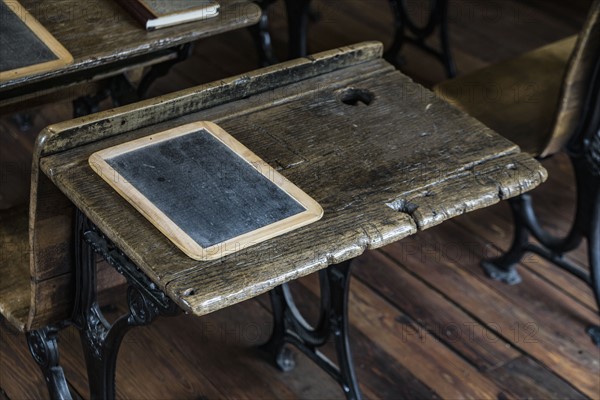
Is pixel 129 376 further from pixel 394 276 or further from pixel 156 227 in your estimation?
pixel 156 227

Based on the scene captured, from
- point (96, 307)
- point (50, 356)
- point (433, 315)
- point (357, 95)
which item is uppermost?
point (357, 95)

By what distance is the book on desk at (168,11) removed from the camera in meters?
1.90

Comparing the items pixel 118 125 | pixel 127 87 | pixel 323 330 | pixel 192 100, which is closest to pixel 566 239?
pixel 323 330

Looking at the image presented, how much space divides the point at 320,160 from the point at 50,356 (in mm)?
646

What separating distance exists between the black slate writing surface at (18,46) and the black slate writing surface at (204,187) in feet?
1.38

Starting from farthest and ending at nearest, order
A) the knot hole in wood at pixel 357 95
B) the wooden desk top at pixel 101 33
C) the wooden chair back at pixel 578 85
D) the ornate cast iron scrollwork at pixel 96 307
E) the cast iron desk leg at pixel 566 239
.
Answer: the cast iron desk leg at pixel 566 239, the wooden chair back at pixel 578 85, the wooden desk top at pixel 101 33, the knot hole in wood at pixel 357 95, the ornate cast iron scrollwork at pixel 96 307

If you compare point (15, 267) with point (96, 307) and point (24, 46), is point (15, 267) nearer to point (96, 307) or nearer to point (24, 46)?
point (96, 307)

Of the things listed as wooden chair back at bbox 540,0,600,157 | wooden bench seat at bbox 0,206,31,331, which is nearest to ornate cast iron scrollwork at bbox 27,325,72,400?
wooden bench seat at bbox 0,206,31,331

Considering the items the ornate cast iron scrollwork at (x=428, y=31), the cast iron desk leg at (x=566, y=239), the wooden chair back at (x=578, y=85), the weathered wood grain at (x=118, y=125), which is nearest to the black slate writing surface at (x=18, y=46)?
the weathered wood grain at (x=118, y=125)

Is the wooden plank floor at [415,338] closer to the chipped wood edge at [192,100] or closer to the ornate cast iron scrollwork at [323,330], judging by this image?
the ornate cast iron scrollwork at [323,330]

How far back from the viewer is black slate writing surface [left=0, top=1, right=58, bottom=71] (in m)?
1.74

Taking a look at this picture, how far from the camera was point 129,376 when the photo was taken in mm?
2176

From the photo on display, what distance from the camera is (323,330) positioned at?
201 cm

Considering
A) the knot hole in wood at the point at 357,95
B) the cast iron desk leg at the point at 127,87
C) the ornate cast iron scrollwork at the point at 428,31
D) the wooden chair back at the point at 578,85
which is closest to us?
the knot hole in wood at the point at 357,95
